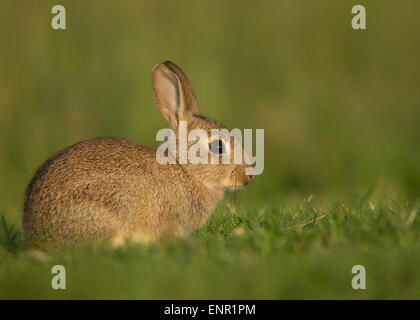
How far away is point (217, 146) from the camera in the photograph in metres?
6.47

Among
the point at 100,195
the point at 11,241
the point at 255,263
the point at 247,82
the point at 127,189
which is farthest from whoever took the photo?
the point at 247,82

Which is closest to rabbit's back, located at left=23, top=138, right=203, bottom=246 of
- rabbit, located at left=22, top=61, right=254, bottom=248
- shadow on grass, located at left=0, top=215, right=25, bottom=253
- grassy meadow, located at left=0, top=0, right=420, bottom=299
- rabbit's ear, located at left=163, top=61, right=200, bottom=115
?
rabbit, located at left=22, top=61, right=254, bottom=248

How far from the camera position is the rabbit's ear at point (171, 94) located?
6573 millimetres

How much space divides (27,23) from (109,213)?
23.3 feet

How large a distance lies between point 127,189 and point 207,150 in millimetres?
932

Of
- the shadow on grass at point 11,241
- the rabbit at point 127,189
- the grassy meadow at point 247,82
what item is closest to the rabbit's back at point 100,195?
the rabbit at point 127,189

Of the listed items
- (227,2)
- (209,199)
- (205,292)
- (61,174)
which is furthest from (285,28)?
(205,292)

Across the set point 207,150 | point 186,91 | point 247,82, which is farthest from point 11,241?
point 247,82

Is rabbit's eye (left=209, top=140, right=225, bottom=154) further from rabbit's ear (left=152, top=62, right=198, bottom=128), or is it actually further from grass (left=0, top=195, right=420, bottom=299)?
grass (left=0, top=195, right=420, bottom=299)

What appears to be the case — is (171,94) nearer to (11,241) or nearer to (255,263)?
(11,241)

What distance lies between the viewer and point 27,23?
11.9 metres

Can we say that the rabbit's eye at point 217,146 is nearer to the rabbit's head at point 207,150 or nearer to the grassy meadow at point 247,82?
the rabbit's head at point 207,150

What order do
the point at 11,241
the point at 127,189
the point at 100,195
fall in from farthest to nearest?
the point at 11,241, the point at 127,189, the point at 100,195
